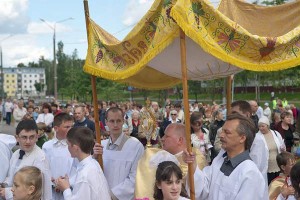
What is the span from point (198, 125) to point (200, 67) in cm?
256

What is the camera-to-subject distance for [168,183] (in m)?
3.71

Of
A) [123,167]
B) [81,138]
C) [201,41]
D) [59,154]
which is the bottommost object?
[123,167]

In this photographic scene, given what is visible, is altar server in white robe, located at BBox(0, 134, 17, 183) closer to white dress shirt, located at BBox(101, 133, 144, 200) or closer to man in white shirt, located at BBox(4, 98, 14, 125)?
white dress shirt, located at BBox(101, 133, 144, 200)

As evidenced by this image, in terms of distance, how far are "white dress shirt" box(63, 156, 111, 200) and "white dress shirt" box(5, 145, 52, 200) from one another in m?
0.60

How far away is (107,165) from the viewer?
5184 mm

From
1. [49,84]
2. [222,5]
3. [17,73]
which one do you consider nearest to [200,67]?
[222,5]

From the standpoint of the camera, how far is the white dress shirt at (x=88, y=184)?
397 centimetres

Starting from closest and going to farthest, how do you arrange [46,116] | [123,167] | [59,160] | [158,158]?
[158,158], [123,167], [59,160], [46,116]

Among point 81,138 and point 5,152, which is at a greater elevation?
point 81,138

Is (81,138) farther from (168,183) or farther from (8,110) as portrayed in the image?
(8,110)

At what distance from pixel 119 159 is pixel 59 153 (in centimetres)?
94

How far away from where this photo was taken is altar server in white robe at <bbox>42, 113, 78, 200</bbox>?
17.9ft

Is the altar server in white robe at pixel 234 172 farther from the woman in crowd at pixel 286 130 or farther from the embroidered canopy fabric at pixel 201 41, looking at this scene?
the woman in crowd at pixel 286 130

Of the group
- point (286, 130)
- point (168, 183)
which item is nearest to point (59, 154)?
point (168, 183)
